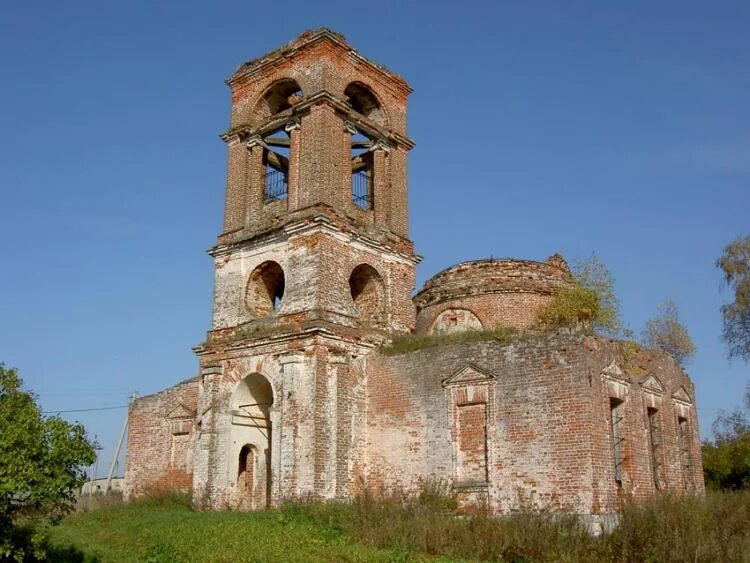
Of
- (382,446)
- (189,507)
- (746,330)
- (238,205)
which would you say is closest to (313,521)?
(382,446)

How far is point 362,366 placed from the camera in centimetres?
1739

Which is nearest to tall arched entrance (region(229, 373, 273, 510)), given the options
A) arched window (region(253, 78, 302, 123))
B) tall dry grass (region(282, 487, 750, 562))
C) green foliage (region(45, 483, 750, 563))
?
green foliage (region(45, 483, 750, 563))

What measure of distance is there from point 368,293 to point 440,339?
3044 mm

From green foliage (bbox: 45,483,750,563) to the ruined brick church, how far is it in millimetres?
1493

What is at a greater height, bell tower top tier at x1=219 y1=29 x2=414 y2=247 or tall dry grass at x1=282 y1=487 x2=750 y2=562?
bell tower top tier at x1=219 y1=29 x2=414 y2=247

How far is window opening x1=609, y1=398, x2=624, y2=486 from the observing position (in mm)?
15078

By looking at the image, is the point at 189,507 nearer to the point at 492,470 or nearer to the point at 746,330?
the point at 492,470

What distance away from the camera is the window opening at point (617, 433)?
15.1 m

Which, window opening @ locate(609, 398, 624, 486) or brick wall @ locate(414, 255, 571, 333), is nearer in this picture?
window opening @ locate(609, 398, 624, 486)

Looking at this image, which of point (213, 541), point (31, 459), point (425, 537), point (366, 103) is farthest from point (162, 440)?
point (31, 459)

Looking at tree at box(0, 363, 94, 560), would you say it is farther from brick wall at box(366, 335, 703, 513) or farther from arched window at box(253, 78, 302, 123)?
arched window at box(253, 78, 302, 123)

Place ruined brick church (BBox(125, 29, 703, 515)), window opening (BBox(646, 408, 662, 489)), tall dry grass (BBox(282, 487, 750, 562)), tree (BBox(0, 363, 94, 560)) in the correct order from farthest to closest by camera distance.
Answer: window opening (BBox(646, 408, 662, 489)), ruined brick church (BBox(125, 29, 703, 515)), tall dry grass (BBox(282, 487, 750, 562)), tree (BBox(0, 363, 94, 560))

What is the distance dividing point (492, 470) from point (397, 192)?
8.06 meters

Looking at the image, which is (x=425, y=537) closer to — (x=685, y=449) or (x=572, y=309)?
(x=685, y=449)
